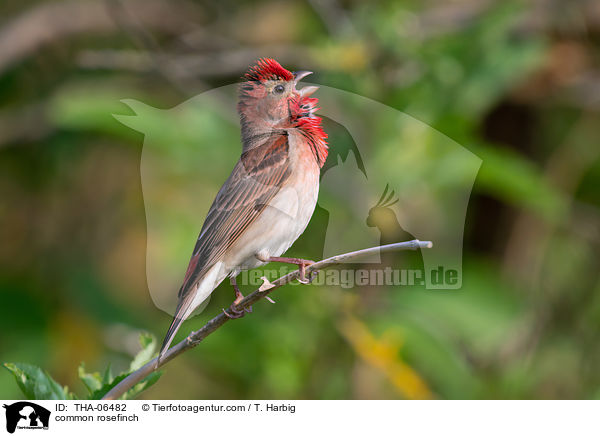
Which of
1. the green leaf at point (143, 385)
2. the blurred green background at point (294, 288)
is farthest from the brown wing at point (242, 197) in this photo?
the blurred green background at point (294, 288)

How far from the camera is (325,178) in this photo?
3.59ft

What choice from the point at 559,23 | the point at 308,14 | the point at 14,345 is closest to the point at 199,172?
the point at 308,14

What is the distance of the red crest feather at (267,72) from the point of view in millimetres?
1055

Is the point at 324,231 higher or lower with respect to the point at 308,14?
lower

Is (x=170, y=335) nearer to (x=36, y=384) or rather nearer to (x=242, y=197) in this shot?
(x=242, y=197)

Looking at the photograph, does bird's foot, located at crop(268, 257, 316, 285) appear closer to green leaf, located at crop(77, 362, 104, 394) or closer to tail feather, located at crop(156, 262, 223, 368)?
tail feather, located at crop(156, 262, 223, 368)

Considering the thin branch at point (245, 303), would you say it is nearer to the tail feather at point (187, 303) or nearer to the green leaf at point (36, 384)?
the tail feather at point (187, 303)

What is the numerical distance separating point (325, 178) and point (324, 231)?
0.32m

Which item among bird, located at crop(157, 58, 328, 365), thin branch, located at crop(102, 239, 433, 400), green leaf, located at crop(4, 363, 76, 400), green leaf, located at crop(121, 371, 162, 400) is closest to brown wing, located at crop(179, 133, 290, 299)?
bird, located at crop(157, 58, 328, 365)

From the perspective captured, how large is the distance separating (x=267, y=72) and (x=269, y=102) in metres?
0.07

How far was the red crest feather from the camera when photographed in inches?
41.5

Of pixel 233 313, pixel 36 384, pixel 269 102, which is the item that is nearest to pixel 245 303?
pixel 233 313

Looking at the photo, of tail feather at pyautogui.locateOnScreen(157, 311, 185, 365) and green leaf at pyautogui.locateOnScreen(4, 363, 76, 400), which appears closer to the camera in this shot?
tail feather at pyautogui.locateOnScreen(157, 311, 185, 365)

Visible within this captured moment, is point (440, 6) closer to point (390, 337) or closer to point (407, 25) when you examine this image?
point (407, 25)
